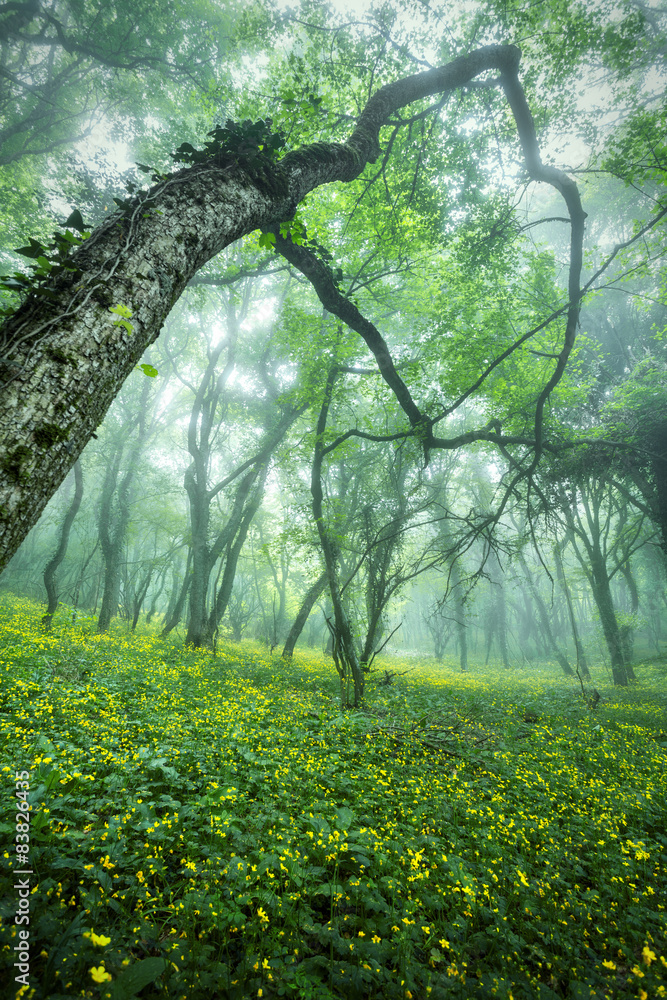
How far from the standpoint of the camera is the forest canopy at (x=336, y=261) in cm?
158

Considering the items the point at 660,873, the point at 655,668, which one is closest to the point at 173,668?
the point at 660,873

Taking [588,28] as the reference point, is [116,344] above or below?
below

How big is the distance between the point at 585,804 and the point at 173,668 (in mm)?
7291

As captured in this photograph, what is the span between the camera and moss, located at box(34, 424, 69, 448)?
3.80ft

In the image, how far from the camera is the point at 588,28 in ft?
17.3

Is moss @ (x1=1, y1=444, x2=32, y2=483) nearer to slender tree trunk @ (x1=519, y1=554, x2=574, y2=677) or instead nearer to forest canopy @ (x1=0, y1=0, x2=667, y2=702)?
forest canopy @ (x1=0, y1=0, x2=667, y2=702)

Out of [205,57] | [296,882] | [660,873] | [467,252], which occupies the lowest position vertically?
[660,873]

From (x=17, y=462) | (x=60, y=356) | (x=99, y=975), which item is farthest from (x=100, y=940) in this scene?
(x=60, y=356)

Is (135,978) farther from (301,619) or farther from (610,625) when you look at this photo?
(610,625)

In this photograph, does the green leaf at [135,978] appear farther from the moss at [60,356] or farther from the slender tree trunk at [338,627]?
the slender tree trunk at [338,627]

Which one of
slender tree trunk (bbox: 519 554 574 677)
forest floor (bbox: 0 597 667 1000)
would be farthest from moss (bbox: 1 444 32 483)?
slender tree trunk (bbox: 519 554 574 677)

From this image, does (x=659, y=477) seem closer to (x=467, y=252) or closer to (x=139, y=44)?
(x=467, y=252)

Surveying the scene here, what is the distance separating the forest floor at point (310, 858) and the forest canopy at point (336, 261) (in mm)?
2075

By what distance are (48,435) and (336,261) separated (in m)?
10.3
